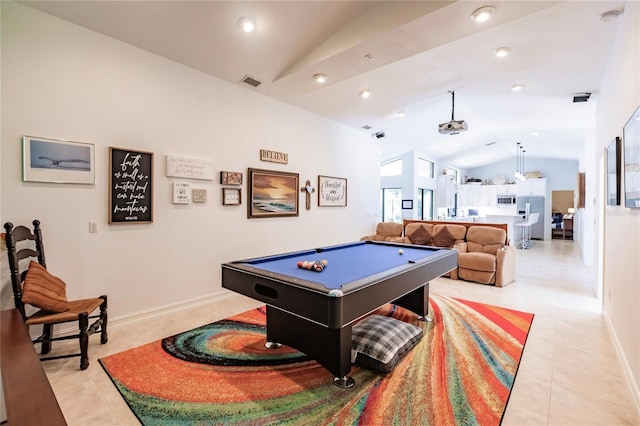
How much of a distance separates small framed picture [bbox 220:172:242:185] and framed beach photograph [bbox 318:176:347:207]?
5.79ft

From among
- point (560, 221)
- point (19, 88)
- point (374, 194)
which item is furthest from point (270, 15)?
point (560, 221)

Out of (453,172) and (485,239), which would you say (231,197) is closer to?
(485,239)

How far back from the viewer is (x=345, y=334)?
7.06ft

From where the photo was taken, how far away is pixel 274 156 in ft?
15.6

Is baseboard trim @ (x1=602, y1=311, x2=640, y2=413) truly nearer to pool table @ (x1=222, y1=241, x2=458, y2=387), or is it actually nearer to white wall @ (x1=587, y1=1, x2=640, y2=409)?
white wall @ (x1=587, y1=1, x2=640, y2=409)

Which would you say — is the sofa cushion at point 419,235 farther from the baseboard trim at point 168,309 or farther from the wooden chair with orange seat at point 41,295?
the wooden chair with orange seat at point 41,295

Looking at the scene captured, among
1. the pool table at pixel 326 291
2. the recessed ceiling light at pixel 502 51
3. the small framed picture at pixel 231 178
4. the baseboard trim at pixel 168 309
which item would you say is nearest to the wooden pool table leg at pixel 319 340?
the pool table at pixel 326 291

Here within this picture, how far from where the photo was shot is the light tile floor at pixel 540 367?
1.90 metres

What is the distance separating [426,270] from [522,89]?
3877mm

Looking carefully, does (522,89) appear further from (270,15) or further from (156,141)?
(156,141)

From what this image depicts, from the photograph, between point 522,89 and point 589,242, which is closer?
point 522,89

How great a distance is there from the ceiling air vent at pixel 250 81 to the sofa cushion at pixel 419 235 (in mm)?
4010

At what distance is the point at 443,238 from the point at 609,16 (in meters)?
3.79

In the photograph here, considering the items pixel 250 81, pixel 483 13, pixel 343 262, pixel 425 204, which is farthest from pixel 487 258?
pixel 425 204
